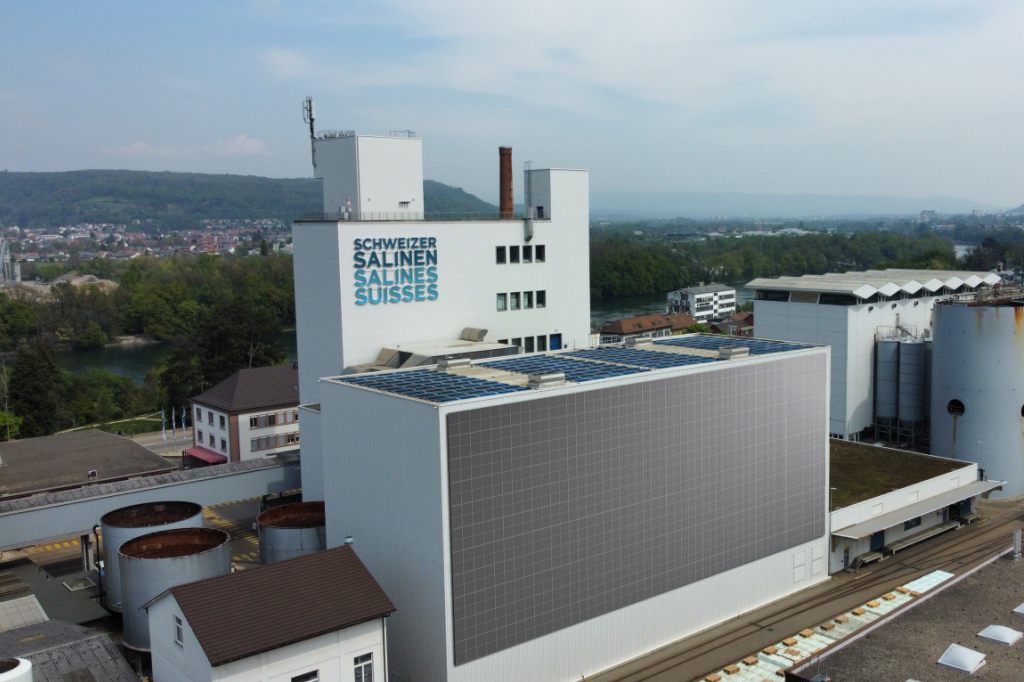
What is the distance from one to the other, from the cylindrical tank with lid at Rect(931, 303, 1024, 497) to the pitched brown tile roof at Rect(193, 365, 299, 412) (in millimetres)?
29915

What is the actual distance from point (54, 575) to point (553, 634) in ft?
60.1

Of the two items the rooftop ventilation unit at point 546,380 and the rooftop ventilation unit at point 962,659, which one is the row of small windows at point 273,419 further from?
the rooftop ventilation unit at point 962,659

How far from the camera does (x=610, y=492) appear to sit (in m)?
23.0

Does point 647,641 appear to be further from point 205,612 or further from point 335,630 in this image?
point 205,612

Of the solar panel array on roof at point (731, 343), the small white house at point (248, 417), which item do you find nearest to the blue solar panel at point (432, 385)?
the solar panel array on roof at point (731, 343)

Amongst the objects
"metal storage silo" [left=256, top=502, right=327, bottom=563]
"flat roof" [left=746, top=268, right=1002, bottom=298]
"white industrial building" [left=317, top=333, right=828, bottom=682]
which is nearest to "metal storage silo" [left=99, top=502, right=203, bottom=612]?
"metal storage silo" [left=256, top=502, right=327, bottom=563]

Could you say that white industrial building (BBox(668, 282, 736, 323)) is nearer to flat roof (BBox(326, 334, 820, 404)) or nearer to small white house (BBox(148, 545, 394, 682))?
flat roof (BBox(326, 334, 820, 404))

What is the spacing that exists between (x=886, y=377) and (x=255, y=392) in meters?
30.4

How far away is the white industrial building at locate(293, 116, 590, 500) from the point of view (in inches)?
1273

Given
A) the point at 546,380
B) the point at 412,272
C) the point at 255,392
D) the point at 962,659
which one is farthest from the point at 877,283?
the point at 255,392

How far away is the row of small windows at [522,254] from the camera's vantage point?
36.8 m

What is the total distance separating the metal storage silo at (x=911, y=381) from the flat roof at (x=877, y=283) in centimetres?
291

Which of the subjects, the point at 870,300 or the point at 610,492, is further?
the point at 870,300

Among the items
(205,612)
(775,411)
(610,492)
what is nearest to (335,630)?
(205,612)
